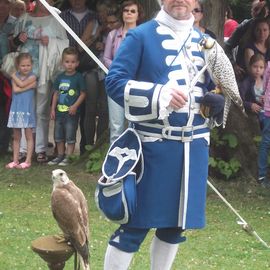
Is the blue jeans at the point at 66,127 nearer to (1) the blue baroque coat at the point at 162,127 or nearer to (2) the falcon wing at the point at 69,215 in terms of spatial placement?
(2) the falcon wing at the point at 69,215

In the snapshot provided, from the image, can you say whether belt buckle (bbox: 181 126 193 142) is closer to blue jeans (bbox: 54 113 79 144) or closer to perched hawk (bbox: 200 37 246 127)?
perched hawk (bbox: 200 37 246 127)

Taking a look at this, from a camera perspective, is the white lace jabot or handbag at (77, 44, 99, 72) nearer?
the white lace jabot

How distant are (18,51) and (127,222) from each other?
567 cm

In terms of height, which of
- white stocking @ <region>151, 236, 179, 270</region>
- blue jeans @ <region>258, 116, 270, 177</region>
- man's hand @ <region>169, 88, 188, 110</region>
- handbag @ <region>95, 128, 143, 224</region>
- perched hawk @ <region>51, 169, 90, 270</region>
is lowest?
blue jeans @ <region>258, 116, 270, 177</region>

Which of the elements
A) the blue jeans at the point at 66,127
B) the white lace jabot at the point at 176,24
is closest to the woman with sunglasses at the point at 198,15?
the blue jeans at the point at 66,127

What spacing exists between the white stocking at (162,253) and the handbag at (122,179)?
336 mm

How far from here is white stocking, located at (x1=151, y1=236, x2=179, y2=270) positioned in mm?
4410

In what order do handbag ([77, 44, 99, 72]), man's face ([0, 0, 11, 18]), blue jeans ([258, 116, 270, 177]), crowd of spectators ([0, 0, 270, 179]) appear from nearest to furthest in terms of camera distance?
blue jeans ([258, 116, 270, 177]), crowd of spectators ([0, 0, 270, 179]), handbag ([77, 44, 99, 72]), man's face ([0, 0, 11, 18])

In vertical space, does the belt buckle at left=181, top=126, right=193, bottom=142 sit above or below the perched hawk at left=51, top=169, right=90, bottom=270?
above

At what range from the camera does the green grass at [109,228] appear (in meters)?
5.93

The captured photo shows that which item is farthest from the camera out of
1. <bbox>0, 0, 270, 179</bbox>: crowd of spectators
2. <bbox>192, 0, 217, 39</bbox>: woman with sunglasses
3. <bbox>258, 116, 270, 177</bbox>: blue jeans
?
<bbox>0, 0, 270, 179</bbox>: crowd of spectators

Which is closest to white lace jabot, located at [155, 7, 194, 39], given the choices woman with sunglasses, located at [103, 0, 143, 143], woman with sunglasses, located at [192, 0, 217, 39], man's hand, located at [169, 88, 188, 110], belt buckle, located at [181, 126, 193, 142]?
man's hand, located at [169, 88, 188, 110]

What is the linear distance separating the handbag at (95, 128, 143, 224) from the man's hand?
1.08 feet

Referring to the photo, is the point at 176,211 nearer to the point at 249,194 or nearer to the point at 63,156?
the point at 249,194
